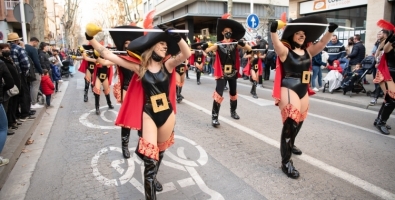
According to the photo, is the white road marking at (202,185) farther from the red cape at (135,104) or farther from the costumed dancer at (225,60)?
the costumed dancer at (225,60)

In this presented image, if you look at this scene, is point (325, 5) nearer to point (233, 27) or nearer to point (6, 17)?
point (233, 27)

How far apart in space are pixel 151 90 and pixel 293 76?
1.96 metres

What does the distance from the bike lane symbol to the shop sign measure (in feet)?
44.4

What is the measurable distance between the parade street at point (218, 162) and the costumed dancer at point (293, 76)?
527 millimetres

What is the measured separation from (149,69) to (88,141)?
3.15 meters

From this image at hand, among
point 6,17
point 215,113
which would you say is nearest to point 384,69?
point 215,113

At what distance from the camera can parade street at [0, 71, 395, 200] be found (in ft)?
11.8

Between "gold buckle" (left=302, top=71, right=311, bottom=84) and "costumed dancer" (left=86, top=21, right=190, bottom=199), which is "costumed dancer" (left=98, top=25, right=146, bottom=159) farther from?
"gold buckle" (left=302, top=71, right=311, bottom=84)

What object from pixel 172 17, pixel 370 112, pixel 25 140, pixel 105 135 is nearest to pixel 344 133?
pixel 370 112

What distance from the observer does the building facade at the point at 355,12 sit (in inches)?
513

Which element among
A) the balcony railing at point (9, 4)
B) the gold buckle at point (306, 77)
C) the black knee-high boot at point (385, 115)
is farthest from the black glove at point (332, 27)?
the balcony railing at point (9, 4)

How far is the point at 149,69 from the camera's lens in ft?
10.4

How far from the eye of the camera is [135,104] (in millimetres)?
3271

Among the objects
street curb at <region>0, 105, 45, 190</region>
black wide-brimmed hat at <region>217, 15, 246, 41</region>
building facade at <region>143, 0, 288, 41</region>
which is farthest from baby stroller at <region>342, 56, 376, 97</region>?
building facade at <region>143, 0, 288, 41</region>
